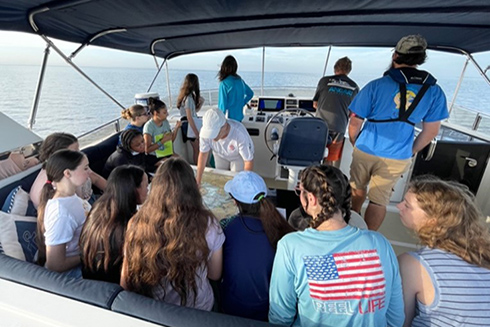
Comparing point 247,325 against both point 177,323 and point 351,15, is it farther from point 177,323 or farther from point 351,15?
point 351,15

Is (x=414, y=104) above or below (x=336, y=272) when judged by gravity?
above

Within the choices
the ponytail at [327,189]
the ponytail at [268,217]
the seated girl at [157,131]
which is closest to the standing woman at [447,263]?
the ponytail at [327,189]

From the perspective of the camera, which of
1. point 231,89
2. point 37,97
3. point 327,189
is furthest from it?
point 231,89

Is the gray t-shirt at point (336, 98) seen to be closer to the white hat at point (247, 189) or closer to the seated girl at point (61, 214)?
the white hat at point (247, 189)

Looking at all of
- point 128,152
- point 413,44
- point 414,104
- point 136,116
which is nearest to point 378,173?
point 414,104

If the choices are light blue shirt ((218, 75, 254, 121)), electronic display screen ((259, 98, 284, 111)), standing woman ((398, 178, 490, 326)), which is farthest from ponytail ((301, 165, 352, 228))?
electronic display screen ((259, 98, 284, 111))

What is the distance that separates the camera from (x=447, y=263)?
797 millimetres

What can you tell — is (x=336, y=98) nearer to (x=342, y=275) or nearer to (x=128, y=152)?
(x=128, y=152)

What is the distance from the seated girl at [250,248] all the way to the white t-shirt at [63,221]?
0.69 metres

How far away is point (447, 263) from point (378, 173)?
1059 millimetres

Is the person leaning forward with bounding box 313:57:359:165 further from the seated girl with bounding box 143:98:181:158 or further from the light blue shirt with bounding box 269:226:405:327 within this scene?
the light blue shirt with bounding box 269:226:405:327

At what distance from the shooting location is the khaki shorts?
1745mm

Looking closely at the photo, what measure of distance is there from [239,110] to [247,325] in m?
2.49

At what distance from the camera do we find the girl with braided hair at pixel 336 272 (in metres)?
0.76
